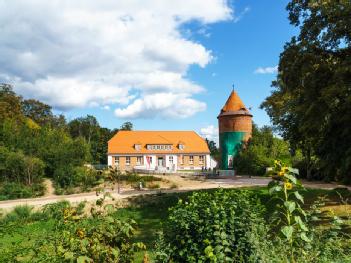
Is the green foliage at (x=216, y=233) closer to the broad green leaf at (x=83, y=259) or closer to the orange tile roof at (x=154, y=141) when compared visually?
the broad green leaf at (x=83, y=259)

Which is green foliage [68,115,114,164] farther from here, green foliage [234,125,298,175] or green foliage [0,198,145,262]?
green foliage [0,198,145,262]

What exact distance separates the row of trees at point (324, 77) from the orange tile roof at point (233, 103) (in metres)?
31.0

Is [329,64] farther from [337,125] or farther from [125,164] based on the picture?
[125,164]

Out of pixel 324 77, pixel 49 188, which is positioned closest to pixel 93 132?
pixel 49 188

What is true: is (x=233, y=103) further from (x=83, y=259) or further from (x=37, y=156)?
(x=83, y=259)

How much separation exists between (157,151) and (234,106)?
45.9 feet

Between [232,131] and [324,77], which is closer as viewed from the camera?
[324,77]

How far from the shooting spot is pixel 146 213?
72.2ft

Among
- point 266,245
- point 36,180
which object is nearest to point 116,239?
point 266,245

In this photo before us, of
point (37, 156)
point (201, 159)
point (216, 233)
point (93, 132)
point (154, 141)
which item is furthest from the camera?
point (93, 132)

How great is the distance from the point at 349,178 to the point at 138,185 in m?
18.5

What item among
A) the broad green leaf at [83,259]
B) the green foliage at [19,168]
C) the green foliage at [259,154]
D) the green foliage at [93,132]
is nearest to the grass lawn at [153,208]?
the broad green leaf at [83,259]

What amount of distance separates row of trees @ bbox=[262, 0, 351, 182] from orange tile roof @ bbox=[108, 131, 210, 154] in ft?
129

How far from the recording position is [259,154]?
40406 millimetres
